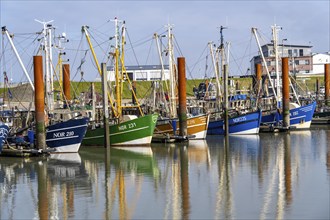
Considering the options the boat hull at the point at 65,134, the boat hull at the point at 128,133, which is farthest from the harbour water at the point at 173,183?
the boat hull at the point at 128,133

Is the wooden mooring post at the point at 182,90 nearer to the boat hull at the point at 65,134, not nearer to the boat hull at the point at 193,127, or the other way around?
the boat hull at the point at 193,127

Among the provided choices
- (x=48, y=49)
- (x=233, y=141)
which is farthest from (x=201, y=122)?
(x=48, y=49)

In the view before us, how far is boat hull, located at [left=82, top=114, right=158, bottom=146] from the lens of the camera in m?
41.8

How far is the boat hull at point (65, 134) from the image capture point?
37375 mm

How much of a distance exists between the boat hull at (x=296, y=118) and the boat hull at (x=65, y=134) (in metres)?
20.0

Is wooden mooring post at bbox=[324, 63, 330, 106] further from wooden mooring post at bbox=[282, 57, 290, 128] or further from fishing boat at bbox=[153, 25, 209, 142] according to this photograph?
fishing boat at bbox=[153, 25, 209, 142]

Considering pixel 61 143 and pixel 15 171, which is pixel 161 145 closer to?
pixel 61 143

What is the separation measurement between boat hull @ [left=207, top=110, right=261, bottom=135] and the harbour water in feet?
28.4

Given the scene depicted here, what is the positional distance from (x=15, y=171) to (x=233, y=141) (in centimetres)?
1782

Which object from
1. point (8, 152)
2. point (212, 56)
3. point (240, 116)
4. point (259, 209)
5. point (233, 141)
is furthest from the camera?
point (212, 56)

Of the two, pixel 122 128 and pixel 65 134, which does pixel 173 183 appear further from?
pixel 122 128

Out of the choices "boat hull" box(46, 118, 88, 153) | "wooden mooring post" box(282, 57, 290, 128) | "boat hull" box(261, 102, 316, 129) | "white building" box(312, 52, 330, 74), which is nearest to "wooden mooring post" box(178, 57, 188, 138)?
"boat hull" box(46, 118, 88, 153)

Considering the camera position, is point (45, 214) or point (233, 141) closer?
point (45, 214)

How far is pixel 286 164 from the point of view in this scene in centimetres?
3183
